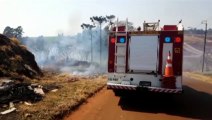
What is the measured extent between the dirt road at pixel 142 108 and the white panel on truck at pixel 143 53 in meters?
1.26

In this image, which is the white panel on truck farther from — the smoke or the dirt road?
the smoke

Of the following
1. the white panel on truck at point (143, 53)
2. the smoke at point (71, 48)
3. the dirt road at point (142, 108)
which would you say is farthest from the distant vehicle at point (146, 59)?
the smoke at point (71, 48)

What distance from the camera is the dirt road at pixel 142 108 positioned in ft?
36.4

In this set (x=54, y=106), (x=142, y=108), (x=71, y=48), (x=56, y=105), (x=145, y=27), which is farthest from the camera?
(x=71, y=48)

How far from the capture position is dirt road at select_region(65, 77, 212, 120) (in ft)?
36.4

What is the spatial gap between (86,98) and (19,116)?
4.72m

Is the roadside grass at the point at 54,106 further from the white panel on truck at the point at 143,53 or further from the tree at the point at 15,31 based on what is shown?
the tree at the point at 15,31

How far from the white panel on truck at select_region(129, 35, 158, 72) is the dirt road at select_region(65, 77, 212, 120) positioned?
126 centimetres

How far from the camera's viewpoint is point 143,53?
12.4 m

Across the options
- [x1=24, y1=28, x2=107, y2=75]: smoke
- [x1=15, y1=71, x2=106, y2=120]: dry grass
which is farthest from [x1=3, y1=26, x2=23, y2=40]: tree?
[x1=15, y1=71, x2=106, y2=120]: dry grass

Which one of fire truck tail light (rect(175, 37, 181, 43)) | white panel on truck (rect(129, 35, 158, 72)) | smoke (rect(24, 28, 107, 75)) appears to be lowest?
smoke (rect(24, 28, 107, 75))

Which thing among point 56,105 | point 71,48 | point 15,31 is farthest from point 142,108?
point 15,31

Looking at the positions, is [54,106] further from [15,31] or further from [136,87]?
[15,31]

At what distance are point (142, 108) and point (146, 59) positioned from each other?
6.77 ft
